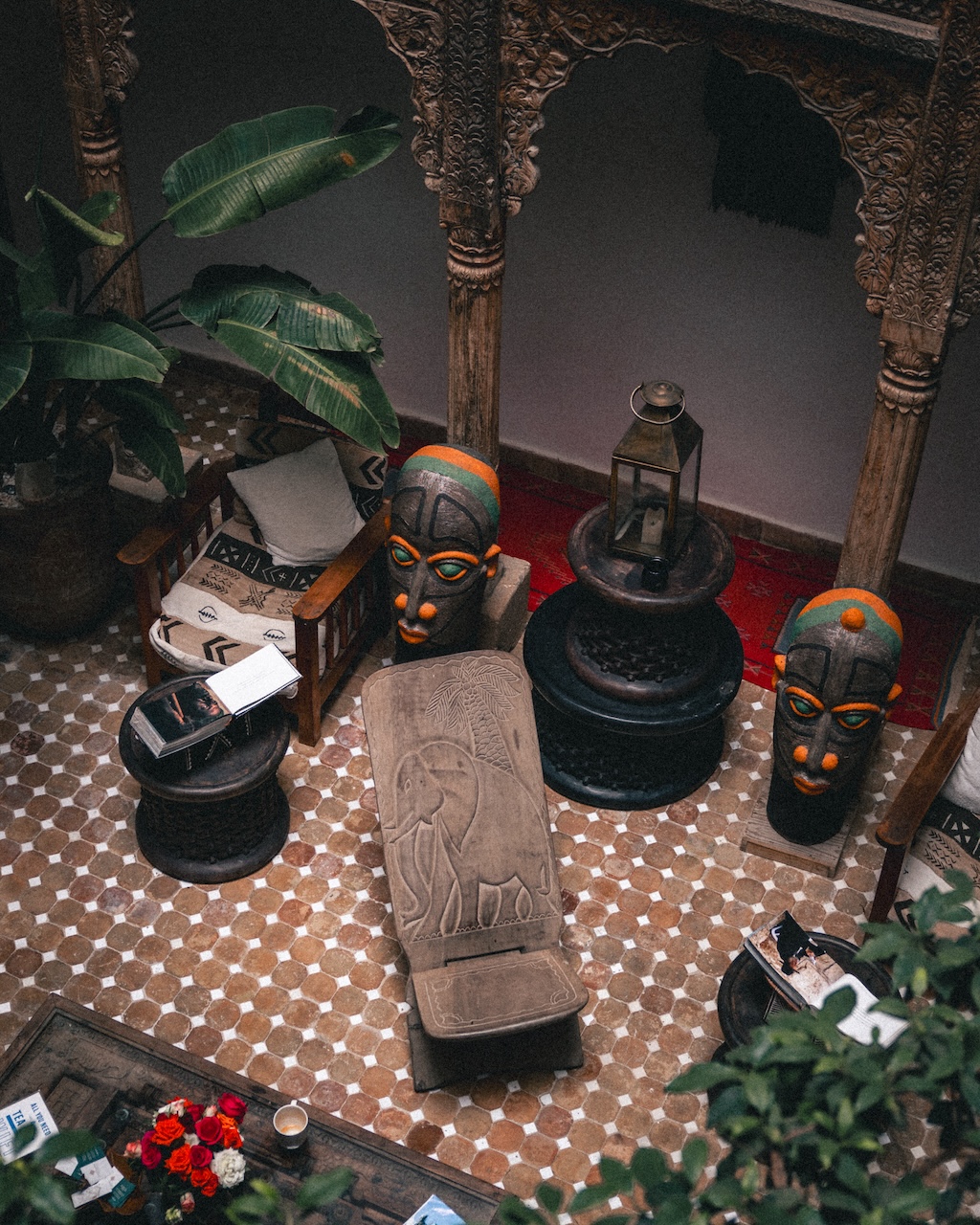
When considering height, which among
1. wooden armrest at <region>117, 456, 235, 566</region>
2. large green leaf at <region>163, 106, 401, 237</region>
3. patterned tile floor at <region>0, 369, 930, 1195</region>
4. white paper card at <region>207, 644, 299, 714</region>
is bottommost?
patterned tile floor at <region>0, 369, 930, 1195</region>

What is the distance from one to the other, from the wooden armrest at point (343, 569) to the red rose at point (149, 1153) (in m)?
2.24

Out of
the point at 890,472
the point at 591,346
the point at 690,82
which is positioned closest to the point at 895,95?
the point at 890,472

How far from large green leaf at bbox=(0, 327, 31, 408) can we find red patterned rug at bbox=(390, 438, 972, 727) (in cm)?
283

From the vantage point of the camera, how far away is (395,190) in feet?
24.2

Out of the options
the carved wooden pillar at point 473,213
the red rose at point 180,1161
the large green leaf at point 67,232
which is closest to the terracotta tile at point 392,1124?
the red rose at point 180,1161

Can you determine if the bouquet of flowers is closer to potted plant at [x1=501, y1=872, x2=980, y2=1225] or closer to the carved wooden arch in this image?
potted plant at [x1=501, y1=872, x2=980, y2=1225]

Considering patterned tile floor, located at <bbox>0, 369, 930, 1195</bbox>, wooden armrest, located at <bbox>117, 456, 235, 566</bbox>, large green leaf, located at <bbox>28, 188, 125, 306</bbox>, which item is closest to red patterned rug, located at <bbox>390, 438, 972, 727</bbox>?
patterned tile floor, located at <bbox>0, 369, 930, 1195</bbox>

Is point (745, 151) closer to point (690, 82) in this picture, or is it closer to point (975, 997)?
point (690, 82)

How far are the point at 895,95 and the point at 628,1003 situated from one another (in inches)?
136

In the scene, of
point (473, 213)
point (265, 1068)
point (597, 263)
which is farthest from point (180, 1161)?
point (597, 263)

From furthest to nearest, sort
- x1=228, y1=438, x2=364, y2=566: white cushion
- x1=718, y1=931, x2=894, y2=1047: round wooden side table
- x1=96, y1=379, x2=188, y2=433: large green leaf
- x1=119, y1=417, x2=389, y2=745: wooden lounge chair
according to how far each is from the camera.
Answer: x1=228, y1=438, x2=364, y2=566: white cushion → x1=119, y1=417, x2=389, y2=745: wooden lounge chair → x1=96, y1=379, x2=188, y2=433: large green leaf → x1=718, y1=931, x2=894, y2=1047: round wooden side table

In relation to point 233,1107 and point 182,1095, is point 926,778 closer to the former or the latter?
point 233,1107

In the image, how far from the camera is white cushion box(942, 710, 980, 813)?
5438mm

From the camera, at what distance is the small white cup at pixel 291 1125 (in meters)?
4.62
